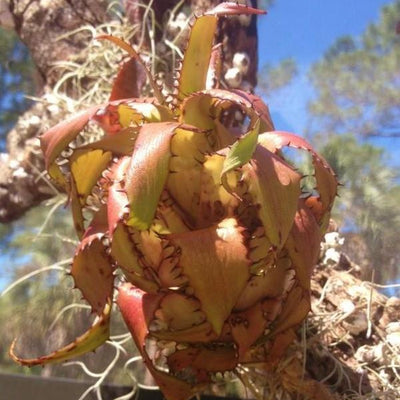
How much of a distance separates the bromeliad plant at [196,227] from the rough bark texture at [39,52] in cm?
34

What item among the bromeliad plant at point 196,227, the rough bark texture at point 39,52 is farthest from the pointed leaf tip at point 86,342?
the rough bark texture at point 39,52

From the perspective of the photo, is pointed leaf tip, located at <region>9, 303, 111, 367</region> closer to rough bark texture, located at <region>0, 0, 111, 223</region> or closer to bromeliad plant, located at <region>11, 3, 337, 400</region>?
bromeliad plant, located at <region>11, 3, 337, 400</region>

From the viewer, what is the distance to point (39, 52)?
819 millimetres

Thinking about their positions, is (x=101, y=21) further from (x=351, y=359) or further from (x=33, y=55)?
(x=351, y=359)

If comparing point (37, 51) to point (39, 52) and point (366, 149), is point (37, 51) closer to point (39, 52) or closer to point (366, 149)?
point (39, 52)

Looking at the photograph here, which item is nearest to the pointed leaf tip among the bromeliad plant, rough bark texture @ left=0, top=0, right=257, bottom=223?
the bromeliad plant

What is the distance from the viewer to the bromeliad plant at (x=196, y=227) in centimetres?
35

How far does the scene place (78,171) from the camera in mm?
438

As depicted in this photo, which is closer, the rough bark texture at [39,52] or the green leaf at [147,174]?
the green leaf at [147,174]

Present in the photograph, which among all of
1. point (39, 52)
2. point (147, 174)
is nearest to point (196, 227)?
point (147, 174)

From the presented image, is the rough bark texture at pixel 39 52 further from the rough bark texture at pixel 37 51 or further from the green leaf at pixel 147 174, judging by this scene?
the green leaf at pixel 147 174

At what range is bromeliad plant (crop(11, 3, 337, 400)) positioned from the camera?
347 millimetres

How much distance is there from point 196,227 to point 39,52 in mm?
503

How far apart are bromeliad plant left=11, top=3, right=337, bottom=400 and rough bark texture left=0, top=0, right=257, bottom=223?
335 mm
